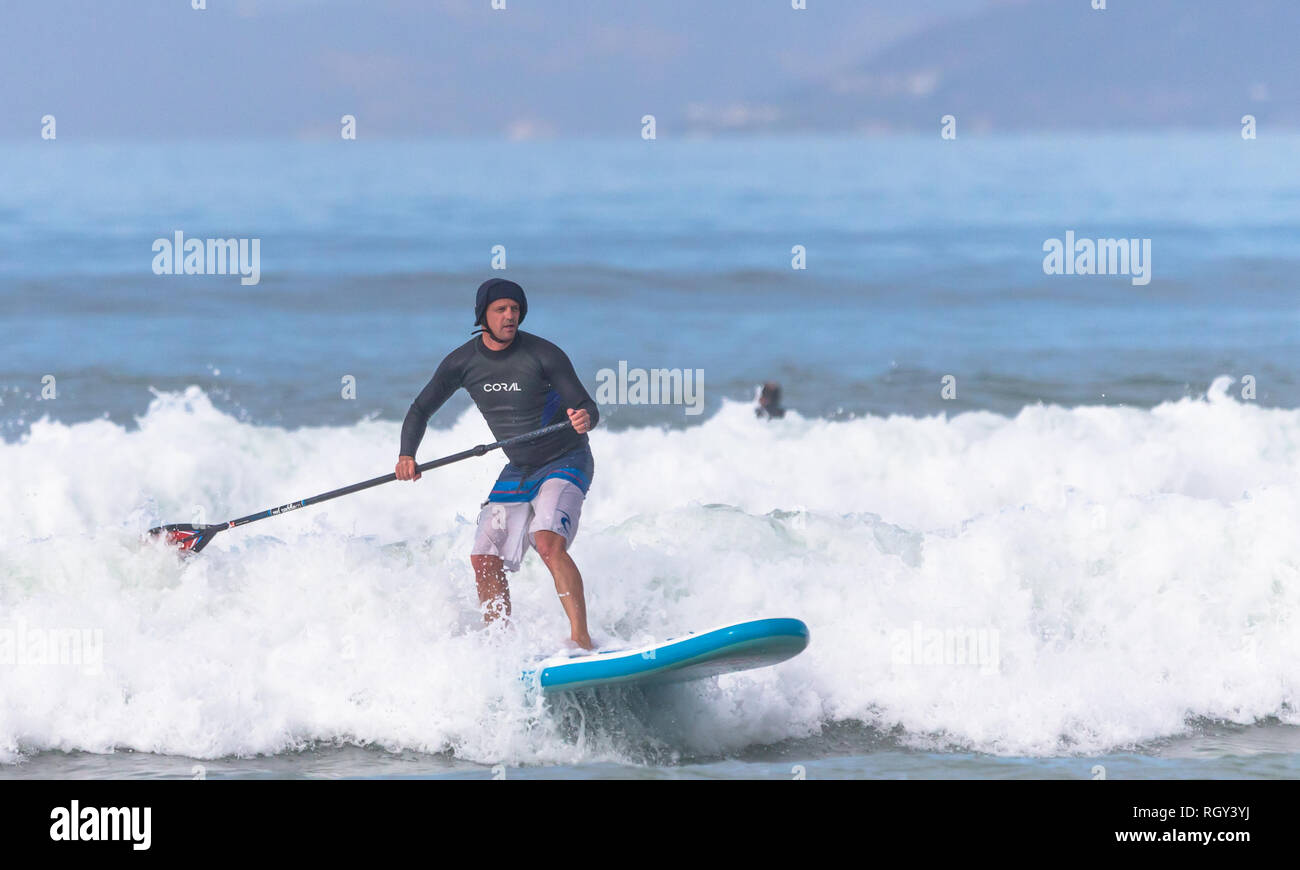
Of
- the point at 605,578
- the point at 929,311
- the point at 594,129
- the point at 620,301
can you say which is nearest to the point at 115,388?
the point at 620,301

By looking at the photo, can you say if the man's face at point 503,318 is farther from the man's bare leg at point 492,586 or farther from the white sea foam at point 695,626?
the white sea foam at point 695,626

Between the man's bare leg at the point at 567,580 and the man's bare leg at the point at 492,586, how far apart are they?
1.13 feet

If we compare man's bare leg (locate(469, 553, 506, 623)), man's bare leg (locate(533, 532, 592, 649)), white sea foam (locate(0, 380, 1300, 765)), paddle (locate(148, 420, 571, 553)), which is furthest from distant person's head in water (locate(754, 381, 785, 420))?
man's bare leg (locate(533, 532, 592, 649))

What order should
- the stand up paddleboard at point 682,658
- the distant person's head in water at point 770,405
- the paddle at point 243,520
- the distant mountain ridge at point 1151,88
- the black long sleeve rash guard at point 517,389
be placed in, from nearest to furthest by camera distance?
the stand up paddleboard at point 682,658
the black long sleeve rash guard at point 517,389
the paddle at point 243,520
the distant person's head in water at point 770,405
the distant mountain ridge at point 1151,88

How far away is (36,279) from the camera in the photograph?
75.0 feet

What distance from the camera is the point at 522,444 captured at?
6.85 meters

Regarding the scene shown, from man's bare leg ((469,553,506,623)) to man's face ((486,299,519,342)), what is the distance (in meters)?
1.04

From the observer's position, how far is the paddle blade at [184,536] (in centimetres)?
770

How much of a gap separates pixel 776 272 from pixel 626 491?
13.9m

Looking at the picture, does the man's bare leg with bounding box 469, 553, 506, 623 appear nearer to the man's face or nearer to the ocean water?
the ocean water

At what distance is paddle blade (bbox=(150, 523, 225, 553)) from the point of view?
7695mm

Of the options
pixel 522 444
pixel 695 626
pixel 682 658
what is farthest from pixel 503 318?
pixel 695 626

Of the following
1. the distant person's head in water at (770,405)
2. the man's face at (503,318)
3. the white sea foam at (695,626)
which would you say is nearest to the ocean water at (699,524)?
the white sea foam at (695,626)
